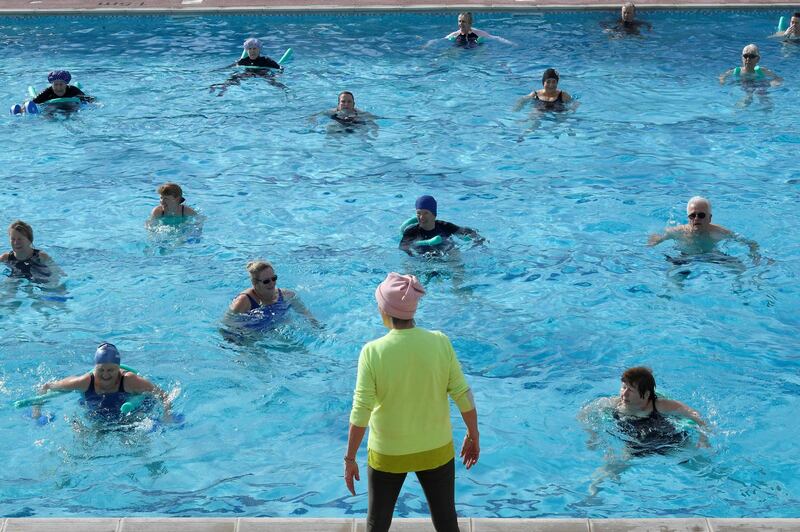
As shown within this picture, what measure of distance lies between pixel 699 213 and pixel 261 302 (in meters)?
5.12

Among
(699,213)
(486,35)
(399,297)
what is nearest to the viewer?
(399,297)

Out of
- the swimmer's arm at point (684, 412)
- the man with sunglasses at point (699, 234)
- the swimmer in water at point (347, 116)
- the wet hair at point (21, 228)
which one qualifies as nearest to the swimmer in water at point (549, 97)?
the swimmer in water at point (347, 116)

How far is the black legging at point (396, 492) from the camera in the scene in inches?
234

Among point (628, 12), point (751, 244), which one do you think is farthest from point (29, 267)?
point (628, 12)

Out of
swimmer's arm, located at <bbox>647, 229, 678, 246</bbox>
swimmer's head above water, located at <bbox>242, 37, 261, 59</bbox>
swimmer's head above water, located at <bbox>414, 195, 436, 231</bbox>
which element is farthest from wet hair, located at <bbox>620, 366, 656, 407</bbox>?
swimmer's head above water, located at <bbox>242, 37, 261, 59</bbox>

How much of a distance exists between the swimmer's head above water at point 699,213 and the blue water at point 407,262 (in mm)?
467

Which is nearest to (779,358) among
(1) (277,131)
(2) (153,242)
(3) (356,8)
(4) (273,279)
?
(4) (273,279)

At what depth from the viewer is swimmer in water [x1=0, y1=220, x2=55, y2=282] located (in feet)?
37.6

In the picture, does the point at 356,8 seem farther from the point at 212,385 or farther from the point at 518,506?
the point at 518,506

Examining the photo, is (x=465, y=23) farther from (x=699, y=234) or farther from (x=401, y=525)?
(x=401, y=525)

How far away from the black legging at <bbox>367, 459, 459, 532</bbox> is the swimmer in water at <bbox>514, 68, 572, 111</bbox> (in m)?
12.0

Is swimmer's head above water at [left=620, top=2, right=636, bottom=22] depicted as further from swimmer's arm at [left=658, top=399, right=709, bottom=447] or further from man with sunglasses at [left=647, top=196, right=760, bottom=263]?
swimmer's arm at [left=658, top=399, right=709, bottom=447]

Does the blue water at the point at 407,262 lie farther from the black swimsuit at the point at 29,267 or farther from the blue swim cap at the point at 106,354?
the blue swim cap at the point at 106,354

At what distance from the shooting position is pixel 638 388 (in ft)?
27.6
